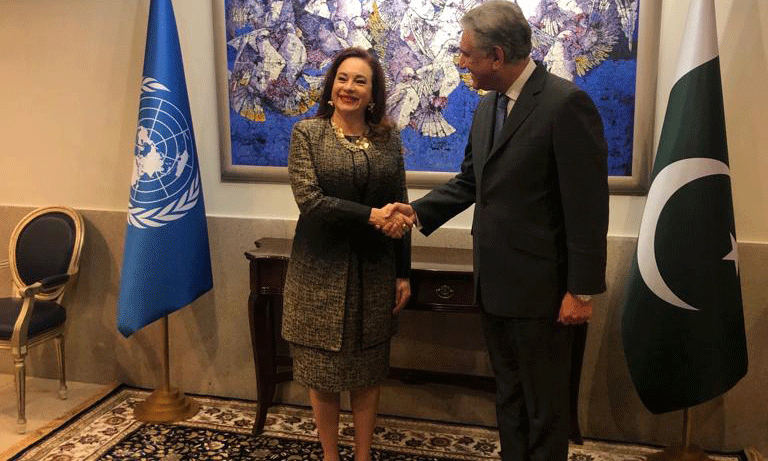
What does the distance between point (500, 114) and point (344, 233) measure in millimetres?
663

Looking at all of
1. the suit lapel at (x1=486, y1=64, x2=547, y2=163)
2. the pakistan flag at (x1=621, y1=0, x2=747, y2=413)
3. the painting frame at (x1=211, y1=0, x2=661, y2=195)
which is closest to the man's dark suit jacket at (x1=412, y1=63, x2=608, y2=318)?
the suit lapel at (x1=486, y1=64, x2=547, y2=163)

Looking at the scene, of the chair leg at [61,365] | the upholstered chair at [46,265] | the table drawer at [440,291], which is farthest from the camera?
the chair leg at [61,365]

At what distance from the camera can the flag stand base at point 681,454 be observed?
2809mm

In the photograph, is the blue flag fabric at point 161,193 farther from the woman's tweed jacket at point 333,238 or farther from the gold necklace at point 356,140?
the gold necklace at point 356,140

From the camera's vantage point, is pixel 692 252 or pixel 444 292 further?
pixel 444 292

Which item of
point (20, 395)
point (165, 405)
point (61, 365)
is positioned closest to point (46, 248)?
point (61, 365)

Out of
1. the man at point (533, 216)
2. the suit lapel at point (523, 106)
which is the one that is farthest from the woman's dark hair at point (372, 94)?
the suit lapel at point (523, 106)

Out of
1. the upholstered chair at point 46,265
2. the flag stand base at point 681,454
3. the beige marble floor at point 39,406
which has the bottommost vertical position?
the beige marble floor at point 39,406

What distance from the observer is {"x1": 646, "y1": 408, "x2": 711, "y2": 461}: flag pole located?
2775mm

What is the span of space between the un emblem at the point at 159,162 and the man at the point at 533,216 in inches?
57.4

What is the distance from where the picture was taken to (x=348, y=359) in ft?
7.97

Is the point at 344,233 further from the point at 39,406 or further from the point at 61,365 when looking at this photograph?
the point at 39,406

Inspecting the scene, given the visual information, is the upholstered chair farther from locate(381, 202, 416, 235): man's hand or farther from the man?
the man

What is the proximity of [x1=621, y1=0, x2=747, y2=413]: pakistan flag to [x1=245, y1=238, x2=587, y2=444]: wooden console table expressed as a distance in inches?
13.2
